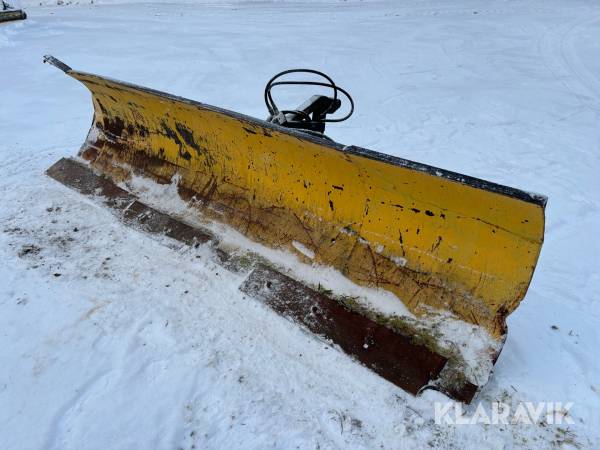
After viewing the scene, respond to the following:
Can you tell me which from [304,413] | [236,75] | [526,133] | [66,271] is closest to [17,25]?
[236,75]

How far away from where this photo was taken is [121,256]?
2818 mm

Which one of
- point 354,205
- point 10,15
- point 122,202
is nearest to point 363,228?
point 354,205

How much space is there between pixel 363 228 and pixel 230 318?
91 centimetres

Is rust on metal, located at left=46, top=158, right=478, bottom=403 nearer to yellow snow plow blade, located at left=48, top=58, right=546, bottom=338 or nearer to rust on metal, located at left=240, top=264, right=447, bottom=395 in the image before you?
rust on metal, located at left=240, top=264, right=447, bottom=395

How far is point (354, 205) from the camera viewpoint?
244cm

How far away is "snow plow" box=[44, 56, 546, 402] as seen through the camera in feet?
6.53

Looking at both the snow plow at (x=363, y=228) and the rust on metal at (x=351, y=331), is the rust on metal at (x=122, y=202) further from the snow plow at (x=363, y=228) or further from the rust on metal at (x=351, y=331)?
the rust on metal at (x=351, y=331)

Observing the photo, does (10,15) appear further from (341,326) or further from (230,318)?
(341,326)

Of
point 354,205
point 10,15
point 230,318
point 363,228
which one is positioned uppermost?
point 354,205

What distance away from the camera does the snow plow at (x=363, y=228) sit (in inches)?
78.4

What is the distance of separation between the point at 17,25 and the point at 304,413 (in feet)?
40.3

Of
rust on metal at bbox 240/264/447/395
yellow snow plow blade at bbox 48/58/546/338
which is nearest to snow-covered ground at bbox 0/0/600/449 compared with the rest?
rust on metal at bbox 240/264/447/395

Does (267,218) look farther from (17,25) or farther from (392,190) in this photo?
(17,25)

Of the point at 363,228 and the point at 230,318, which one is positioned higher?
the point at 363,228
